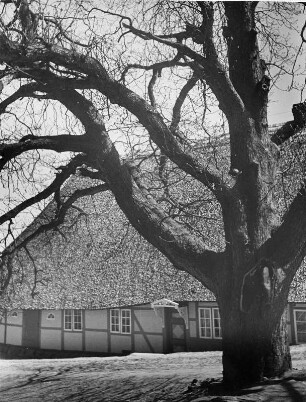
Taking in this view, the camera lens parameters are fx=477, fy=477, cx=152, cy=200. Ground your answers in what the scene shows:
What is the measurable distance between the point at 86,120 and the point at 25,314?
8092 mm

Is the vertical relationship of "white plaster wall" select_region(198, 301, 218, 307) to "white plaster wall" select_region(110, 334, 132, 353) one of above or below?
above

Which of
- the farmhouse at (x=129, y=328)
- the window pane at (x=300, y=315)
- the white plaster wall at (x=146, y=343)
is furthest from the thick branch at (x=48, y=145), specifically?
the white plaster wall at (x=146, y=343)

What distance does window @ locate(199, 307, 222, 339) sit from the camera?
816cm

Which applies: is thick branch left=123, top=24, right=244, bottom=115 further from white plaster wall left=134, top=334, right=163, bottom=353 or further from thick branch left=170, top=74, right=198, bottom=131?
white plaster wall left=134, top=334, right=163, bottom=353

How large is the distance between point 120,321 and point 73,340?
4.51 ft

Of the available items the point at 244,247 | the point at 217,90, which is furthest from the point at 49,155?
the point at 244,247

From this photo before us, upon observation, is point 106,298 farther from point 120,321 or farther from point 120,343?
point 120,343

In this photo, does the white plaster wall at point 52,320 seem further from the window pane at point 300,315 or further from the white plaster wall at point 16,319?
the window pane at point 300,315

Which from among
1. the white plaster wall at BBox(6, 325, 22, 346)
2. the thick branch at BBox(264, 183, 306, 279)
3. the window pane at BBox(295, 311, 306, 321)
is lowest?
the white plaster wall at BBox(6, 325, 22, 346)

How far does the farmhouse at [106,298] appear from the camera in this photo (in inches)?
236

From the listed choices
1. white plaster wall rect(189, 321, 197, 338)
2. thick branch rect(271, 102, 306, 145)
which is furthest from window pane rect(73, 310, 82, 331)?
thick branch rect(271, 102, 306, 145)

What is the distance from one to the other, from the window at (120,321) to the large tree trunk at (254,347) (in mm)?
6272

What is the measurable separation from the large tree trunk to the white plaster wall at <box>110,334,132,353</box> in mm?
6283

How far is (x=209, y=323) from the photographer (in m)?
8.30
